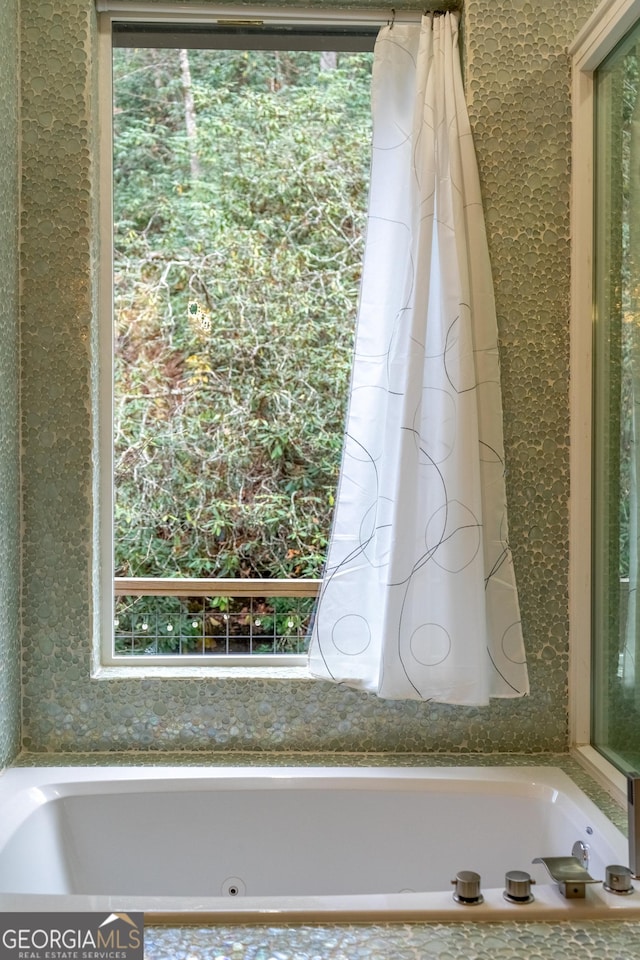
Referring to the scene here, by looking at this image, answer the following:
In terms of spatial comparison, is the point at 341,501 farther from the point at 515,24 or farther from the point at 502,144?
the point at 515,24

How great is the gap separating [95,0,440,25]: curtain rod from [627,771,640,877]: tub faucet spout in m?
1.89

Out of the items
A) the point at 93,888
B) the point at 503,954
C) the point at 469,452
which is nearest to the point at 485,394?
the point at 469,452

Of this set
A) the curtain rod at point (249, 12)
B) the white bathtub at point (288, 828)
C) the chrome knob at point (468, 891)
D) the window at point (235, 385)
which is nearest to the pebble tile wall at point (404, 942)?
the chrome knob at point (468, 891)

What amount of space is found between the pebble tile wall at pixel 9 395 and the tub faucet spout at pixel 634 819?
1.38m

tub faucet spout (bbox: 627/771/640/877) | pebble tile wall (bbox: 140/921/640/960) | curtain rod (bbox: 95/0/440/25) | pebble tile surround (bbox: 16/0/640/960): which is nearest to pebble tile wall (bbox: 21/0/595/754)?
pebble tile surround (bbox: 16/0/640/960)

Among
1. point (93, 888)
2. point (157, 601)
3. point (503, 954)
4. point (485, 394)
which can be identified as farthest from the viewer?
point (157, 601)

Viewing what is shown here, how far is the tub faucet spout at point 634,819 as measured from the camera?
1.36 metres

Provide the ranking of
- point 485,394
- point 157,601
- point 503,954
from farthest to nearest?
point 157,601
point 485,394
point 503,954

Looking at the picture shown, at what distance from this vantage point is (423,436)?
192 centimetres

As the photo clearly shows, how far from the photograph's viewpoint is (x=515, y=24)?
1.99 metres

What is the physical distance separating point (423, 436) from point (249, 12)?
1204 millimetres

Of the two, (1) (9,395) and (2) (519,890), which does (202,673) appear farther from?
(2) (519,890)

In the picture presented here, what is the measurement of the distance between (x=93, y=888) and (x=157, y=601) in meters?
0.70

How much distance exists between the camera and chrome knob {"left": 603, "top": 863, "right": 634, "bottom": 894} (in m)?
1.37
